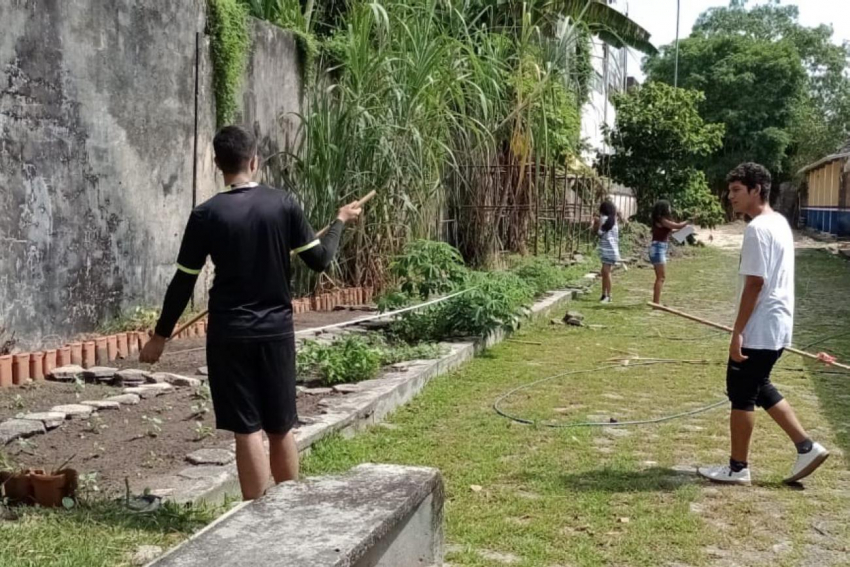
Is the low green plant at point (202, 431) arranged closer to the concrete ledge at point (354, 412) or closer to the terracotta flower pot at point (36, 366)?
the concrete ledge at point (354, 412)

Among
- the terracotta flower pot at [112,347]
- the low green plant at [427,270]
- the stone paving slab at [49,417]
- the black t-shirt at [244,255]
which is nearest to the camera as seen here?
the black t-shirt at [244,255]

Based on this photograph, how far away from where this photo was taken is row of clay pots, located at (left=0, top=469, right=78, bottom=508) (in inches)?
152

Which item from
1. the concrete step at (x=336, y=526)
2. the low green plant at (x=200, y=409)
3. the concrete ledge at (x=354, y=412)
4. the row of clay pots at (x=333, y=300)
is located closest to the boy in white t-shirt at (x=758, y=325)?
the concrete step at (x=336, y=526)

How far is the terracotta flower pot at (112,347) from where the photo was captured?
6.56 meters

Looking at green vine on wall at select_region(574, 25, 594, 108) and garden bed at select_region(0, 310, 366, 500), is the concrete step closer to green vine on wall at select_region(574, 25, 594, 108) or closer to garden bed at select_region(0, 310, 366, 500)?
garden bed at select_region(0, 310, 366, 500)

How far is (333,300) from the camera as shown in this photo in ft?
Result: 31.4

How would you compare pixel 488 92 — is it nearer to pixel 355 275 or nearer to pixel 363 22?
pixel 363 22

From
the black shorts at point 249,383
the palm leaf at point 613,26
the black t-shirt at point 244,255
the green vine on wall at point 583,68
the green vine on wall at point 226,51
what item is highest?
the palm leaf at point 613,26

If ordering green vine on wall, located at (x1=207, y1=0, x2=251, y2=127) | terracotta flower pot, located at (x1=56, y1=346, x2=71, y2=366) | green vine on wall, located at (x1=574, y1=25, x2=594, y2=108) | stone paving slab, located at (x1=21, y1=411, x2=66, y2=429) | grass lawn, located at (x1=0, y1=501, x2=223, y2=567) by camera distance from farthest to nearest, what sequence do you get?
green vine on wall, located at (x1=574, y1=25, x2=594, y2=108) → green vine on wall, located at (x1=207, y1=0, x2=251, y2=127) → terracotta flower pot, located at (x1=56, y1=346, x2=71, y2=366) → stone paving slab, located at (x1=21, y1=411, x2=66, y2=429) → grass lawn, located at (x1=0, y1=501, x2=223, y2=567)

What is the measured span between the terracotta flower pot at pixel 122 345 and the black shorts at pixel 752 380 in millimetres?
4337

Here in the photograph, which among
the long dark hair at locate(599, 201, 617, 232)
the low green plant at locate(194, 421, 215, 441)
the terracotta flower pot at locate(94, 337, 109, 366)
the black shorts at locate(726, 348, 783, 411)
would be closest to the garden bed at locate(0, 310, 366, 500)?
the low green plant at locate(194, 421, 215, 441)

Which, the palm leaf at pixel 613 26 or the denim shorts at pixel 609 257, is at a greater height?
the palm leaf at pixel 613 26

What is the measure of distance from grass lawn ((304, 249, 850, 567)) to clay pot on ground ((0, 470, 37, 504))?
4.47ft

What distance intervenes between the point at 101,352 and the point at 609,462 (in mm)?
3700
